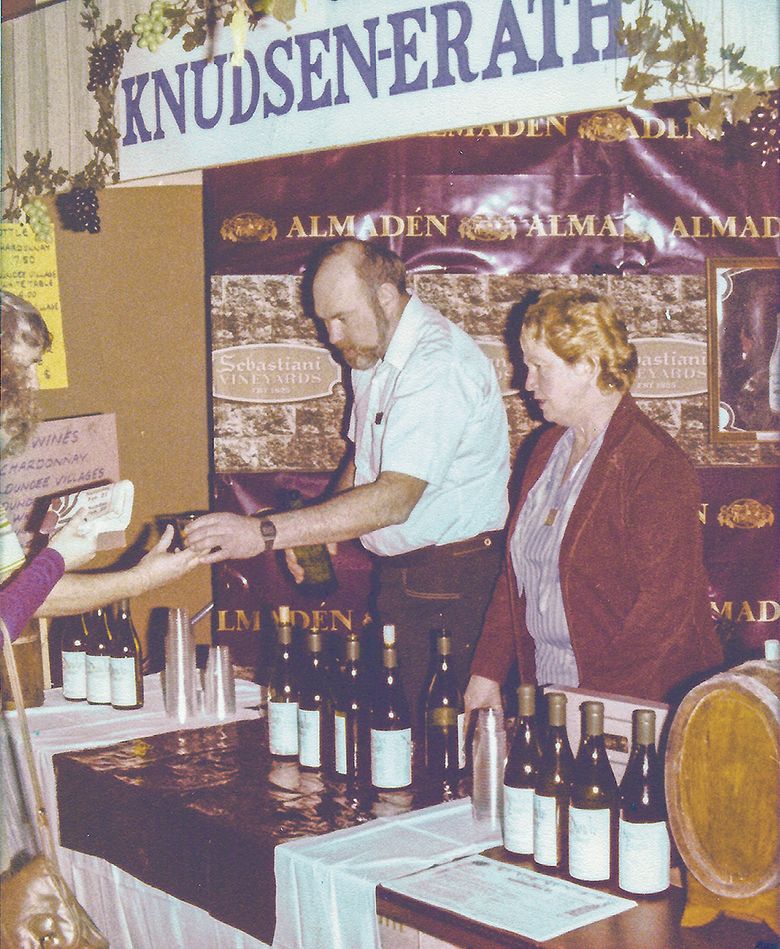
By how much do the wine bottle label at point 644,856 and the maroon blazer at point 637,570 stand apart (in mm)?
712

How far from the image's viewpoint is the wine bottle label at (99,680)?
2732 millimetres

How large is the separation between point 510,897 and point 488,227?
8.68 ft

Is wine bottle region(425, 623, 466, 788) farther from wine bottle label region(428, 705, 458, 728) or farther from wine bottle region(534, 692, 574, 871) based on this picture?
wine bottle region(534, 692, 574, 871)

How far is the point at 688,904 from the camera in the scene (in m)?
1.43

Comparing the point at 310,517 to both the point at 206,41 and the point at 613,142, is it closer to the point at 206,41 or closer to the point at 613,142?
the point at 206,41

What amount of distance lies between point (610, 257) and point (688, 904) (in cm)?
267

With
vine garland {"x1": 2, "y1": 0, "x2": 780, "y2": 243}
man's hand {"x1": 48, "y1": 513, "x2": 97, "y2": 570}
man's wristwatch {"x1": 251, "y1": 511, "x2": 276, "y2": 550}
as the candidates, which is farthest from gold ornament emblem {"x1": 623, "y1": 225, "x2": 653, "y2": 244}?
man's hand {"x1": 48, "y1": 513, "x2": 97, "y2": 570}

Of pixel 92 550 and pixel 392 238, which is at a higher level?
pixel 392 238

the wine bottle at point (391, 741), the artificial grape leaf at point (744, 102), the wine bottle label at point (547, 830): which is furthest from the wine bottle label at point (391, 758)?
the artificial grape leaf at point (744, 102)

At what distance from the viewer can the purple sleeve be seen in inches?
78.3

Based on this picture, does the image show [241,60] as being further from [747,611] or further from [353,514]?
[747,611]

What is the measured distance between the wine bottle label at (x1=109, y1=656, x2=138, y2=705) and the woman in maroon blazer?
2.60ft

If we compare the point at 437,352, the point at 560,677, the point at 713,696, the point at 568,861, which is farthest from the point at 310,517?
the point at 713,696

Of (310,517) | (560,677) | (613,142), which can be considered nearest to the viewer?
(560,677)
